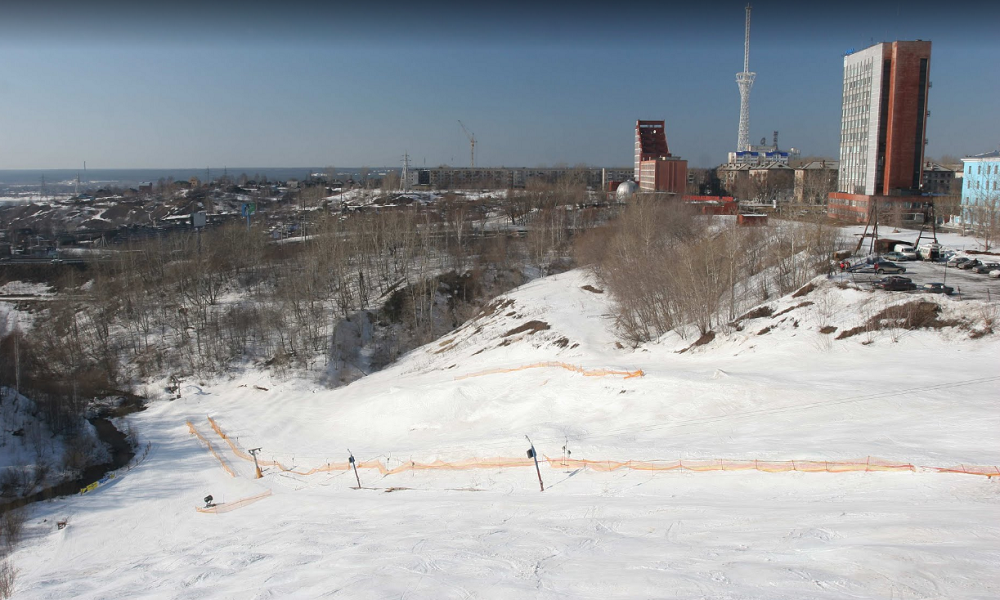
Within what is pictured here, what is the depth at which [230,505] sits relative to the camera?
15.5 meters

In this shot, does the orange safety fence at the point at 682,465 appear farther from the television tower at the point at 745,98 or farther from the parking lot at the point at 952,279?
the television tower at the point at 745,98

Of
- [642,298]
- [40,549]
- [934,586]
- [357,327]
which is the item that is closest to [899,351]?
[642,298]

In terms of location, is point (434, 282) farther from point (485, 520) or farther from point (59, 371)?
point (485, 520)

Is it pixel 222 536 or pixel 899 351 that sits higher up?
pixel 899 351

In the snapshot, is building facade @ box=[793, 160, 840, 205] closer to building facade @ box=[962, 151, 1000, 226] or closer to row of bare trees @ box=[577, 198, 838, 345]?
building facade @ box=[962, 151, 1000, 226]

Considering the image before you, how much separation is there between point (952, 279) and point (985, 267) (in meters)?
2.91

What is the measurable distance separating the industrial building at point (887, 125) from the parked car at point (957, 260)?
590 inches

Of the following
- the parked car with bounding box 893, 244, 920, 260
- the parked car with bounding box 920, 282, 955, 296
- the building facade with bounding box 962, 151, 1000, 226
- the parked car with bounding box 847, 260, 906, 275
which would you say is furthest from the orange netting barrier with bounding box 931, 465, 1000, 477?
the building facade with bounding box 962, 151, 1000, 226

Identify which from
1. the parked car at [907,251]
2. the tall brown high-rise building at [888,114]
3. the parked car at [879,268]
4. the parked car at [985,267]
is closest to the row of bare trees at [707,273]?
the parked car at [879,268]

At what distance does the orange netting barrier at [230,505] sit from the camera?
602 inches

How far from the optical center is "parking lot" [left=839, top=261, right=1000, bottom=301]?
20.4 meters

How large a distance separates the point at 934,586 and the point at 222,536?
12170mm

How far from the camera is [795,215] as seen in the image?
38031 millimetres

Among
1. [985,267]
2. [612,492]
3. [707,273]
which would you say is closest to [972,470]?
[612,492]
